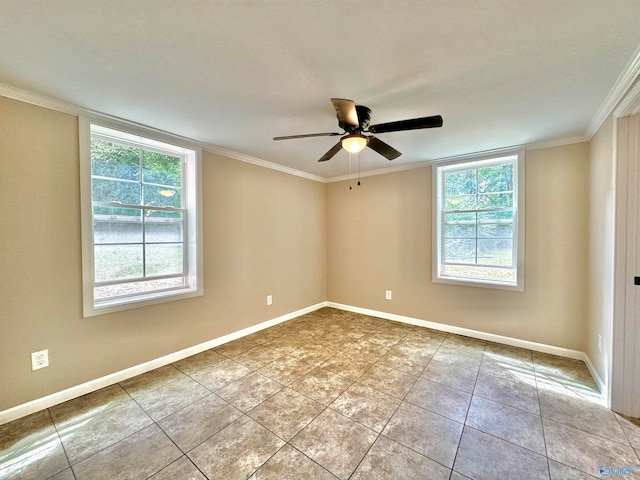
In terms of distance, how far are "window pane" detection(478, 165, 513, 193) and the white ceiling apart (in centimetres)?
81

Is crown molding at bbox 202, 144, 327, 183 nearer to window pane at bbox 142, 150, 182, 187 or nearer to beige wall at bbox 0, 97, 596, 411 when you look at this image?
beige wall at bbox 0, 97, 596, 411

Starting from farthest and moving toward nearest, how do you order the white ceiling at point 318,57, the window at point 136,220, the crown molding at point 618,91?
the window at point 136,220 → the crown molding at point 618,91 → the white ceiling at point 318,57

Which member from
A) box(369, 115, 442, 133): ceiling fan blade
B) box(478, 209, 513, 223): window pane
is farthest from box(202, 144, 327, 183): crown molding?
box(478, 209, 513, 223): window pane

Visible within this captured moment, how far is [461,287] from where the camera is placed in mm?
3447

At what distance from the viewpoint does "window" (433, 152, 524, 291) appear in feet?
10.2

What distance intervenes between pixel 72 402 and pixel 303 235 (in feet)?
10.3

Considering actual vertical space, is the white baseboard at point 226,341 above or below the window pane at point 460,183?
below

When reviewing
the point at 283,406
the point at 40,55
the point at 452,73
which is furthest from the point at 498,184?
the point at 40,55

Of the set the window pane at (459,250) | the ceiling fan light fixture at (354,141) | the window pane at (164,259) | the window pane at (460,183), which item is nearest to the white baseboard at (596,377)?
the window pane at (459,250)

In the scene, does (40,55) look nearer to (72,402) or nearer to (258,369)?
(72,402)

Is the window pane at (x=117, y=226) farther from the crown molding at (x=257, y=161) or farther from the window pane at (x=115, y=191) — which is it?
the crown molding at (x=257, y=161)

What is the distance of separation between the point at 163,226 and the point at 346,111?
7.37 feet

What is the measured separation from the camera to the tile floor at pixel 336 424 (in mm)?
1479

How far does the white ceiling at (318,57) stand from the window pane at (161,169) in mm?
395
